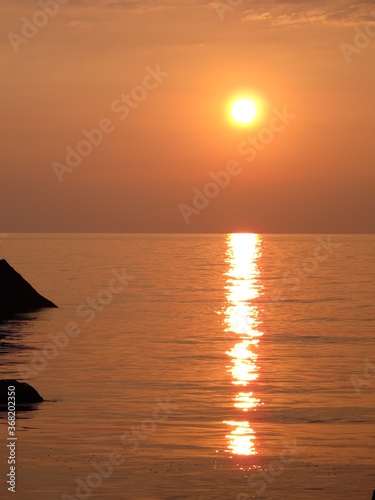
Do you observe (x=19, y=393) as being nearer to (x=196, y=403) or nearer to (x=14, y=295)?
(x=196, y=403)

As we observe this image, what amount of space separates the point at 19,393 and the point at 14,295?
37819 mm

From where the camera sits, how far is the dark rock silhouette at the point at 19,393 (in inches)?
1117

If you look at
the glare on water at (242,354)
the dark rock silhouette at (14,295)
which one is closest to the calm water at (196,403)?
the glare on water at (242,354)

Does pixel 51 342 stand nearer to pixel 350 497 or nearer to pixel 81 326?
pixel 81 326

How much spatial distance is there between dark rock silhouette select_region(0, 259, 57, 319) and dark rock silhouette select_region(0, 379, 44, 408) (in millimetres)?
34612

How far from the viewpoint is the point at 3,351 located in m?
44.1

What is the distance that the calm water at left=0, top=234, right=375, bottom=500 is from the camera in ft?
67.2

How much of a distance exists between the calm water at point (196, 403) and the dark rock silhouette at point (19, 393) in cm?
55

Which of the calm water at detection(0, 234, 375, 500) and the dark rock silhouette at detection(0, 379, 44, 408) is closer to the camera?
the calm water at detection(0, 234, 375, 500)

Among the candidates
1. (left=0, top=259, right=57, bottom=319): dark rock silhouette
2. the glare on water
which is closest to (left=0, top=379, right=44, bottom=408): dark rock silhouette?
the glare on water

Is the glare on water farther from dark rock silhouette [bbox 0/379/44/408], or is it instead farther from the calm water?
dark rock silhouette [bbox 0/379/44/408]

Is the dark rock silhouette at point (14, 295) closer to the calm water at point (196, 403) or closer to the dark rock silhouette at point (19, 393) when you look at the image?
the calm water at point (196, 403)

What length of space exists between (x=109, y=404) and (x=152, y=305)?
44.7 metres

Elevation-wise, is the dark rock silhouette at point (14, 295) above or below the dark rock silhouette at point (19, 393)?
above
